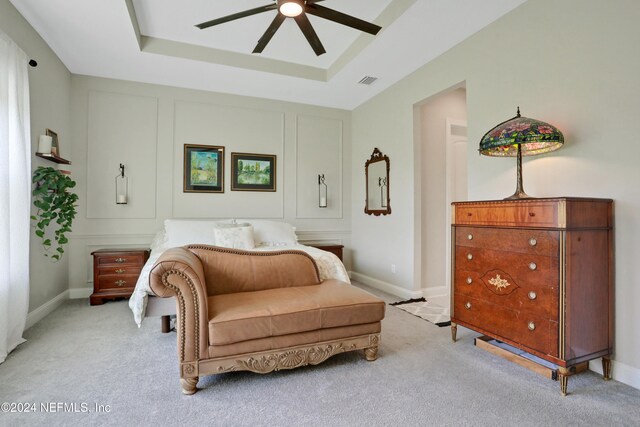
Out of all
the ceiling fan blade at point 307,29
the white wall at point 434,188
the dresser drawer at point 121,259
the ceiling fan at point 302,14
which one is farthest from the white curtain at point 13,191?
the white wall at point 434,188

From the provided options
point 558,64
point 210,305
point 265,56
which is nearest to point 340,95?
point 265,56

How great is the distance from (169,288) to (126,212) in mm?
2914

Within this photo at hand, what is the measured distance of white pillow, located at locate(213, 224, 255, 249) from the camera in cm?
374

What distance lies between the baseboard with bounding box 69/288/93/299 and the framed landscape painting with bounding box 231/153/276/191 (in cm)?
223

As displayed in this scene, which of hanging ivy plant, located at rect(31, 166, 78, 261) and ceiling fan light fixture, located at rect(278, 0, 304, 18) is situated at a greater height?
ceiling fan light fixture, located at rect(278, 0, 304, 18)

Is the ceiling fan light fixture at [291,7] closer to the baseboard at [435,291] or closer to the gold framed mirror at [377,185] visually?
the gold framed mirror at [377,185]

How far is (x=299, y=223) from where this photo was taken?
16.7ft

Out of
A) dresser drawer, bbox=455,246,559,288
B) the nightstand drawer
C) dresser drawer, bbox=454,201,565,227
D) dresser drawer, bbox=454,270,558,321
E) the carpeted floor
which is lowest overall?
the carpeted floor

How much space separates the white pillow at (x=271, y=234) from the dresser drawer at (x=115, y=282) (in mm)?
1513

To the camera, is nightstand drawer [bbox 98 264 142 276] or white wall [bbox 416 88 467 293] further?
white wall [bbox 416 88 467 293]

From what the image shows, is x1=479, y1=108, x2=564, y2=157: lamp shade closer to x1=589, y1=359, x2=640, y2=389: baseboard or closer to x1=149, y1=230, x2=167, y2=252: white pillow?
x1=589, y1=359, x2=640, y2=389: baseboard

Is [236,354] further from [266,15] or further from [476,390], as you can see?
[266,15]

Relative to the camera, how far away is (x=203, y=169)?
180 inches

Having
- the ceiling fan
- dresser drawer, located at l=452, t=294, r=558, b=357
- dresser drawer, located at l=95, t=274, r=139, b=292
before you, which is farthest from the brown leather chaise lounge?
dresser drawer, located at l=95, t=274, r=139, b=292
